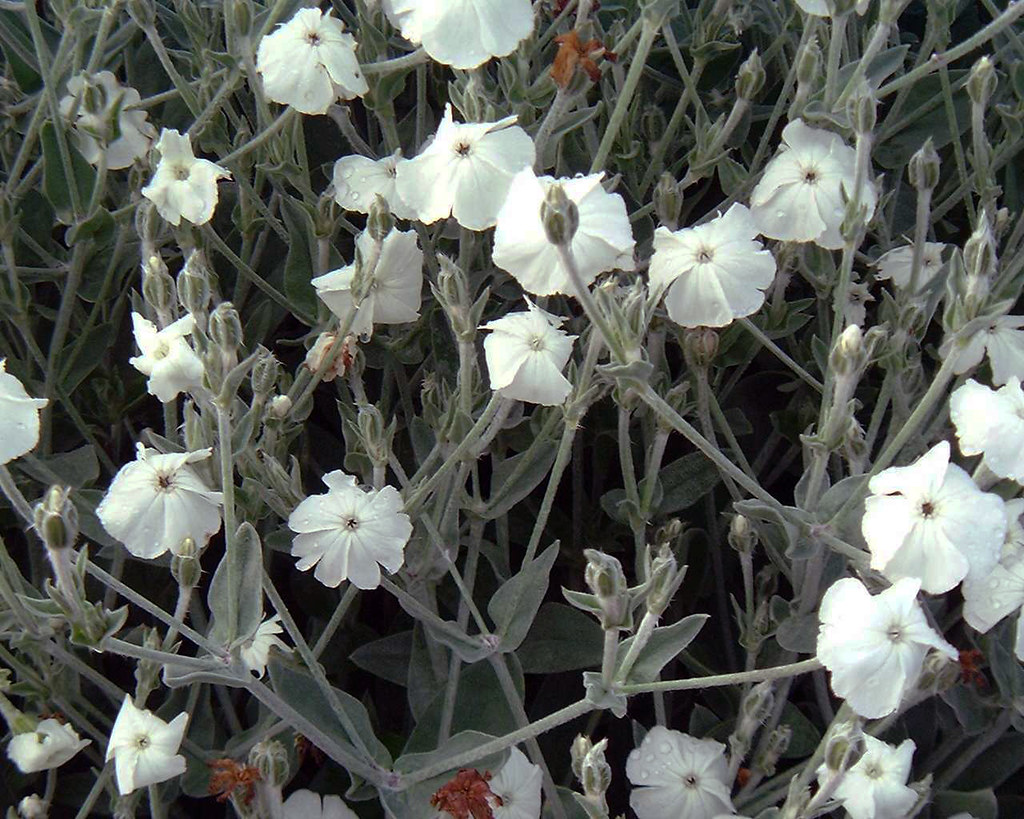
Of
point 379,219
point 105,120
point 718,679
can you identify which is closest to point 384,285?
point 379,219

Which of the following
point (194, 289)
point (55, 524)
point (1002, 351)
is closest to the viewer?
point (55, 524)

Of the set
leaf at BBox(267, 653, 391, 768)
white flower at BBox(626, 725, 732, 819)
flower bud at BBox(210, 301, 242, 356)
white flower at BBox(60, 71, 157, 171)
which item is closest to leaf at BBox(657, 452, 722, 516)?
white flower at BBox(626, 725, 732, 819)

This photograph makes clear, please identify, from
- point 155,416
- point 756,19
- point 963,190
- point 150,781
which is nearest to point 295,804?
point 150,781

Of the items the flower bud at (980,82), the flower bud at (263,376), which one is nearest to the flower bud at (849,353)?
the flower bud at (980,82)

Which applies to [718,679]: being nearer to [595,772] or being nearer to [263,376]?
[595,772]

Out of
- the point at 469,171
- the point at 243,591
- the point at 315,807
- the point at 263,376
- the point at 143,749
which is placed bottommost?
the point at 315,807

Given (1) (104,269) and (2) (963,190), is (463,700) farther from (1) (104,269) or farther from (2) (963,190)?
(2) (963,190)

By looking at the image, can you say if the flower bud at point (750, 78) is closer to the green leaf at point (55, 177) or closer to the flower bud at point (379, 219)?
the flower bud at point (379, 219)
